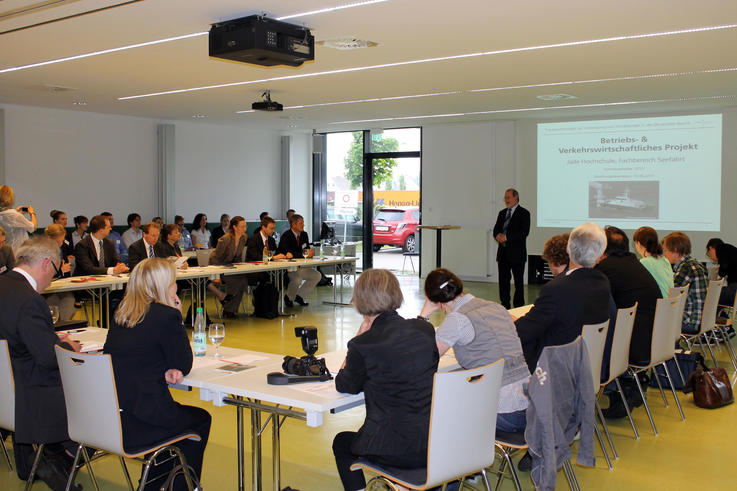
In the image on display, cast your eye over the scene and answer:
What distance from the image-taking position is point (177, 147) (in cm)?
1336

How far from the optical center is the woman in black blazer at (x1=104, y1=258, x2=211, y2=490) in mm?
3189

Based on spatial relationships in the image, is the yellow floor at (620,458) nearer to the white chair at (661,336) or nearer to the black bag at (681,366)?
the black bag at (681,366)

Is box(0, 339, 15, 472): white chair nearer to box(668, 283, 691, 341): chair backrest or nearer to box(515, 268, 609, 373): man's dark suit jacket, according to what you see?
box(515, 268, 609, 373): man's dark suit jacket

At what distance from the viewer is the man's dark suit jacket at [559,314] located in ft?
13.3

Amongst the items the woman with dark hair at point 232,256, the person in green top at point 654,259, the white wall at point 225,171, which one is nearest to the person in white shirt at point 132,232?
the white wall at point 225,171

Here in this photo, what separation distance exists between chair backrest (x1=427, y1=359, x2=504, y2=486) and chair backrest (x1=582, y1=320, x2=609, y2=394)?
1126mm

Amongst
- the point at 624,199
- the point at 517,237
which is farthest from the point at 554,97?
the point at 624,199

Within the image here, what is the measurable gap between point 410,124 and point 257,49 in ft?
27.2

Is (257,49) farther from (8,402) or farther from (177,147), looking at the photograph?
(177,147)

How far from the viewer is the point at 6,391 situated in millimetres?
3434

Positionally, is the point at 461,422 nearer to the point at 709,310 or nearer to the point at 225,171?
the point at 709,310

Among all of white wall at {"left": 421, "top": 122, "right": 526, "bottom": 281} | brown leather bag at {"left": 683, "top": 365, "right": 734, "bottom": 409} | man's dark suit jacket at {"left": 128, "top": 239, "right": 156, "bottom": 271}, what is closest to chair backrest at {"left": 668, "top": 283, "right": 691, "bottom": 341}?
brown leather bag at {"left": 683, "top": 365, "right": 734, "bottom": 409}

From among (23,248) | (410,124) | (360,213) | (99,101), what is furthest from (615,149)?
(23,248)

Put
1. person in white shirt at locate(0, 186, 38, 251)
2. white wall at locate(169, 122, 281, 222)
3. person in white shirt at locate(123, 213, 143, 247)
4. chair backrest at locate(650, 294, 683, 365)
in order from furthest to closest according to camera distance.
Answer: white wall at locate(169, 122, 281, 222) → person in white shirt at locate(123, 213, 143, 247) → person in white shirt at locate(0, 186, 38, 251) → chair backrest at locate(650, 294, 683, 365)
